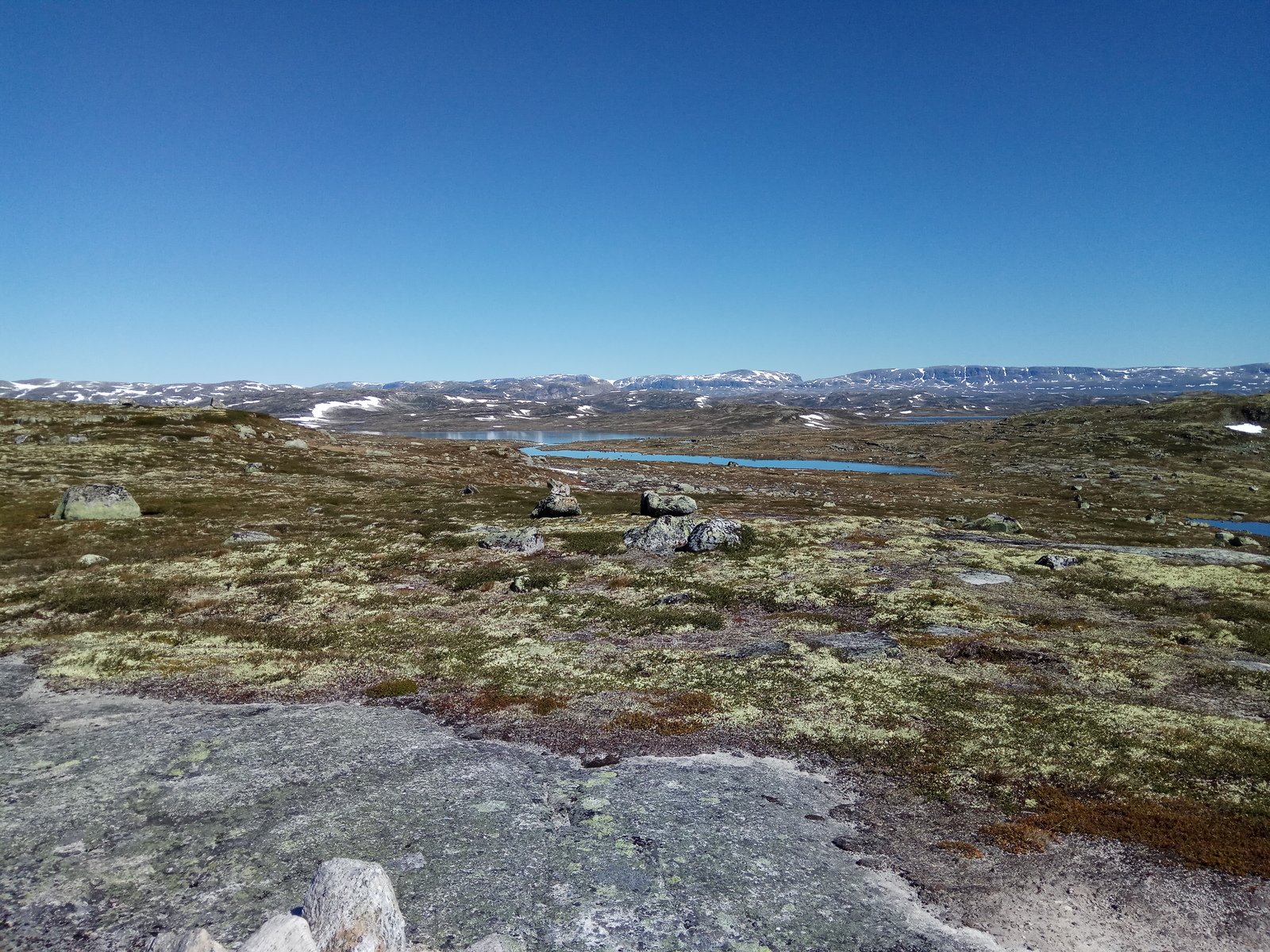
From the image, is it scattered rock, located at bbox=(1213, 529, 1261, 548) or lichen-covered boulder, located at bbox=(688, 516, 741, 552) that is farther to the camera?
scattered rock, located at bbox=(1213, 529, 1261, 548)

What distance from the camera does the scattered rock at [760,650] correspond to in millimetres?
26250

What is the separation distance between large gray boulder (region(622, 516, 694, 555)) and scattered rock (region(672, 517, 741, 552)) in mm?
744

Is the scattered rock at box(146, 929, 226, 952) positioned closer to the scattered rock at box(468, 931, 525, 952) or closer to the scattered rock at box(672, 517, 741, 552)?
the scattered rock at box(468, 931, 525, 952)

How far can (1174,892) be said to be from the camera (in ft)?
40.2

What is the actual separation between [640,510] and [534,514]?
10968 mm

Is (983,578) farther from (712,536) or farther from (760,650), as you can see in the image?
(760,650)

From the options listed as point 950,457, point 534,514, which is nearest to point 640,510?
point 534,514

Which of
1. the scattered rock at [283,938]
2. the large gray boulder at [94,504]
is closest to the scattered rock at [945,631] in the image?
the scattered rock at [283,938]

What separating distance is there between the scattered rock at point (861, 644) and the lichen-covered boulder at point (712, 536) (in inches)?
667

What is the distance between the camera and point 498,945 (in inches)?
419

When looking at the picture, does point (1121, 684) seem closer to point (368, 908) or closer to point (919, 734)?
point (919, 734)

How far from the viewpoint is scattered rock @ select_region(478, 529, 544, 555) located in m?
46.2

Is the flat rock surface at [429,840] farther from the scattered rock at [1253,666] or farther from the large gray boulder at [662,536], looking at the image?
the large gray boulder at [662,536]

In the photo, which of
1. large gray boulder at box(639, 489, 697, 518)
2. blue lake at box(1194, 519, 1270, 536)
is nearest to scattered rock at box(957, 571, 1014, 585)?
large gray boulder at box(639, 489, 697, 518)
